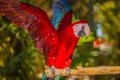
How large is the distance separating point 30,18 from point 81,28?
0.20m

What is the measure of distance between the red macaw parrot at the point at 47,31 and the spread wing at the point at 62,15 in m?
0.02

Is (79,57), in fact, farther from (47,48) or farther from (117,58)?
(117,58)

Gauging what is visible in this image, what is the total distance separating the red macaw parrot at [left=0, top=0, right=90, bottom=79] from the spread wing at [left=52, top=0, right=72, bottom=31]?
0.9 inches

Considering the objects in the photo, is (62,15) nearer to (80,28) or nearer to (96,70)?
(80,28)

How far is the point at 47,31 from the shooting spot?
1.49m

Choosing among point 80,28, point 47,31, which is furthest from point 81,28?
point 47,31

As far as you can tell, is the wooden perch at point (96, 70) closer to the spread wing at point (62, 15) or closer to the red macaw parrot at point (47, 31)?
the red macaw parrot at point (47, 31)

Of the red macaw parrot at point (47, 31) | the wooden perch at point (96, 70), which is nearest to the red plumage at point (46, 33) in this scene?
the red macaw parrot at point (47, 31)

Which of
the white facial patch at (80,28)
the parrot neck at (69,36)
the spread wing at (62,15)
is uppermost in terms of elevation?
the spread wing at (62,15)

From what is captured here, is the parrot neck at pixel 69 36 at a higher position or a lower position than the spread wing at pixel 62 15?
lower

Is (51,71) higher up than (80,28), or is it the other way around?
(80,28)

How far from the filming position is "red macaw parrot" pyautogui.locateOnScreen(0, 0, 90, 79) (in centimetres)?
144

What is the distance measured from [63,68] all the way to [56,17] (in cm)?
26

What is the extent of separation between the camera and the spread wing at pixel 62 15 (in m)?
1.59
